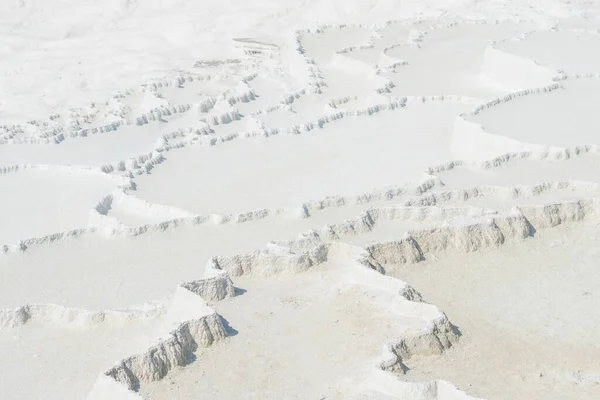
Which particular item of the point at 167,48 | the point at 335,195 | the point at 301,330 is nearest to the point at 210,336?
the point at 301,330

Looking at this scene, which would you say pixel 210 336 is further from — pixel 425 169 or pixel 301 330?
pixel 425 169

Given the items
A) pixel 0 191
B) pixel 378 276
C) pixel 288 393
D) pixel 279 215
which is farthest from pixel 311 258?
pixel 0 191

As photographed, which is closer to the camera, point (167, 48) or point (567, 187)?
point (567, 187)

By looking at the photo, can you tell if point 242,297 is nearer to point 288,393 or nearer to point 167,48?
point 288,393

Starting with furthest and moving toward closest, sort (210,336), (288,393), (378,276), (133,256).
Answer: (133,256) < (378,276) < (210,336) < (288,393)

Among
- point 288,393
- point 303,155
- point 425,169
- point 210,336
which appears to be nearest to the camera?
point 288,393

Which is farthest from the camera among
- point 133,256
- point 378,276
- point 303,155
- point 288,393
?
point 303,155
